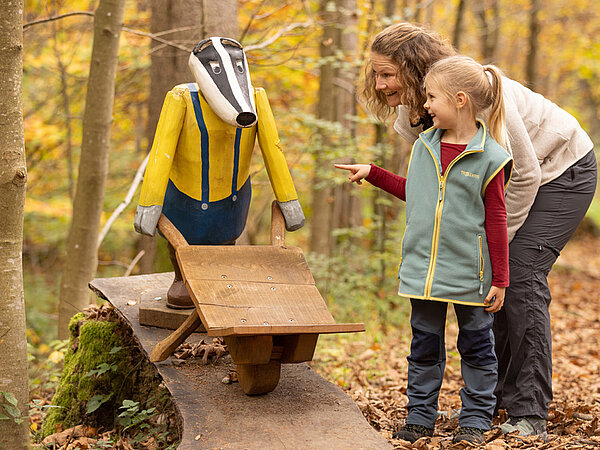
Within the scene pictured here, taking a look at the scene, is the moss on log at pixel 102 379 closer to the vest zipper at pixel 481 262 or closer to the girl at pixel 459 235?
the girl at pixel 459 235

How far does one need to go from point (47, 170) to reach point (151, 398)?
7.80 meters

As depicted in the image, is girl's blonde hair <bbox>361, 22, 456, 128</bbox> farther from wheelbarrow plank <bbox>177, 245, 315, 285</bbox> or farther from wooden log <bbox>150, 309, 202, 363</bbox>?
wooden log <bbox>150, 309, 202, 363</bbox>

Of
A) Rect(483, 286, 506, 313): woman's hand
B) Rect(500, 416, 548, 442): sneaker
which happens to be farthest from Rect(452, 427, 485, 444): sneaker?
Rect(483, 286, 506, 313): woman's hand

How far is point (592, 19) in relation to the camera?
18.2 metres

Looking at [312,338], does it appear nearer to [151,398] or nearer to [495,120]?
[151,398]

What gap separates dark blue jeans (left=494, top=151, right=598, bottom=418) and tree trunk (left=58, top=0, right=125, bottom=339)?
11.0ft

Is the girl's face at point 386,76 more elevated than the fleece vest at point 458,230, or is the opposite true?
the girl's face at point 386,76

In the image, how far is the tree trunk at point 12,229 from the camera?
9.40ft

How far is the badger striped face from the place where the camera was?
126 inches

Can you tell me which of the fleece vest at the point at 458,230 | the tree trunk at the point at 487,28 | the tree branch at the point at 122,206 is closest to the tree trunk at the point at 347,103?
the tree branch at the point at 122,206

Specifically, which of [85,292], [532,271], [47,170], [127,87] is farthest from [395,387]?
[47,170]

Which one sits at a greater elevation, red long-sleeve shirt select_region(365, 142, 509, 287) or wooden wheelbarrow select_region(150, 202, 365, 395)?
red long-sleeve shirt select_region(365, 142, 509, 287)

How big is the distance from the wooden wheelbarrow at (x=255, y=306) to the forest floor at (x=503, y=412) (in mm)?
676

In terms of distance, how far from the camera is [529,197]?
3.19 metres
